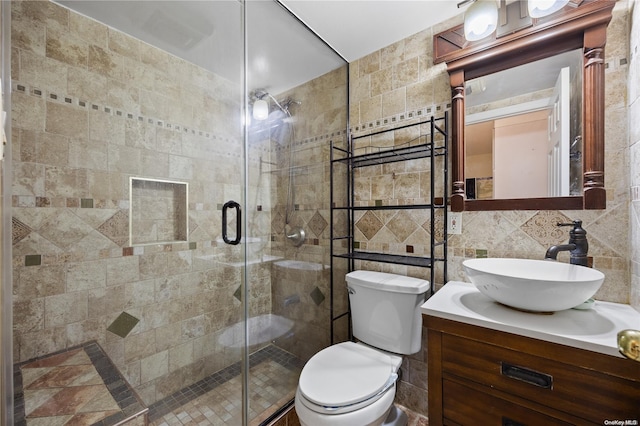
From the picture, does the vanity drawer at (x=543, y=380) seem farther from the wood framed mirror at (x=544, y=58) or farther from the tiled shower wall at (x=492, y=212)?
the wood framed mirror at (x=544, y=58)

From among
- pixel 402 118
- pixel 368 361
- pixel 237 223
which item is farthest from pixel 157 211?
pixel 402 118

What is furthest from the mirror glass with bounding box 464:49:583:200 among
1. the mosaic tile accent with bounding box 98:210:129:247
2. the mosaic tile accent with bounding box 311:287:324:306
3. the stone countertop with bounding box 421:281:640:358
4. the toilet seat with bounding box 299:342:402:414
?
the mosaic tile accent with bounding box 98:210:129:247

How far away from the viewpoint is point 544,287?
0.83 meters

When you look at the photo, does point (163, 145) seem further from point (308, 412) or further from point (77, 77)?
point (308, 412)

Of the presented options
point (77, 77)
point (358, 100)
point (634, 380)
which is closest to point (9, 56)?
point (77, 77)

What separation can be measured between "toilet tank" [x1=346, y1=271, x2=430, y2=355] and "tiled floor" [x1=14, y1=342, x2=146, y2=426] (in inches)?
44.8

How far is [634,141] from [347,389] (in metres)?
1.46

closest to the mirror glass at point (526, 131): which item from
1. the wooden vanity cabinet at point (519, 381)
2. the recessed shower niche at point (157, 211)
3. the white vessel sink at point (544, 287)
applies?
the white vessel sink at point (544, 287)

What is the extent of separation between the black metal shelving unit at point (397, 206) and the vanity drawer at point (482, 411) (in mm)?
515

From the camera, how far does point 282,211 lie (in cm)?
161

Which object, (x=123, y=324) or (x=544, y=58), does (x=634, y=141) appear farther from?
(x=123, y=324)

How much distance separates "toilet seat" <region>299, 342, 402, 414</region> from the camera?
1.03 m

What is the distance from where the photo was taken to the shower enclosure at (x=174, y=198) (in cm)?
125

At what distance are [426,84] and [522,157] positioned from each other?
669 mm
